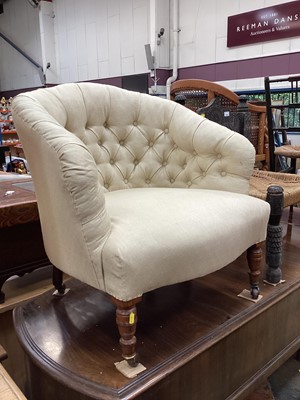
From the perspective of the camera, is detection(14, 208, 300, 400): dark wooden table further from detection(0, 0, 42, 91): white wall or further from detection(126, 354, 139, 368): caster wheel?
detection(0, 0, 42, 91): white wall

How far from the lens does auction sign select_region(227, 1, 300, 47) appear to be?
4.11m

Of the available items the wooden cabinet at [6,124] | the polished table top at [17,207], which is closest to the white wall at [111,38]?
the wooden cabinet at [6,124]

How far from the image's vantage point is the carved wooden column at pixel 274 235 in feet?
4.58

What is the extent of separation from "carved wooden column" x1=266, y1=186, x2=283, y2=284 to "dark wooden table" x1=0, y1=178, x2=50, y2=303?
3.23ft

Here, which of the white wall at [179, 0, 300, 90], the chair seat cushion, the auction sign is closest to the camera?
the chair seat cushion

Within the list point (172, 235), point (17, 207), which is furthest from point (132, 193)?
point (17, 207)

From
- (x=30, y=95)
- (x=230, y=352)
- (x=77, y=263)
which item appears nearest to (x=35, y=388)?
(x=77, y=263)

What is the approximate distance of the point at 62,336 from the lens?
1.18m

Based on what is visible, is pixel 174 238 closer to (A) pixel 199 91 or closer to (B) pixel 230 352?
(B) pixel 230 352

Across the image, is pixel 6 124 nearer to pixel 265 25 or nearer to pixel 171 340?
pixel 265 25

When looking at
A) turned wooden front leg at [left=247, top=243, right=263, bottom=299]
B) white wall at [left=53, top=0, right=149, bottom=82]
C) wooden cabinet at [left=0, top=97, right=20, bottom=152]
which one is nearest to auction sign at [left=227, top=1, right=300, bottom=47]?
white wall at [left=53, top=0, right=149, bottom=82]

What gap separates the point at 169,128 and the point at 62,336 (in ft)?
3.13

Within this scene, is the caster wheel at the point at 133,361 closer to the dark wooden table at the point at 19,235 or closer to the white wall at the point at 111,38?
the dark wooden table at the point at 19,235

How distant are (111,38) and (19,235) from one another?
5.49 m
